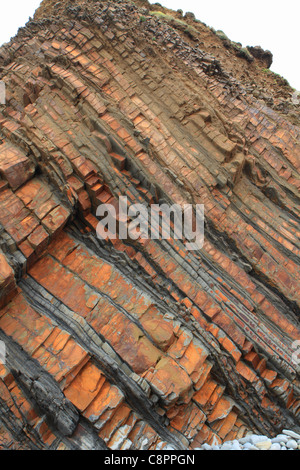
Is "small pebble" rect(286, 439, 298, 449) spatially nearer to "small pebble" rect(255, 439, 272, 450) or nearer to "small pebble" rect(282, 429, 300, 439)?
"small pebble" rect(282, 429, 300, 439)

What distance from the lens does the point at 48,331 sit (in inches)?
379

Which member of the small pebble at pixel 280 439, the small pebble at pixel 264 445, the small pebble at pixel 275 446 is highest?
the small pebble at pixel 280 439

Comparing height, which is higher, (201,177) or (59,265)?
(201,177)

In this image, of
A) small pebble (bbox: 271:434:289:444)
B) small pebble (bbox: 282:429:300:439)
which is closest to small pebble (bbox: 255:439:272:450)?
small pebble (bbox: 271:434:289:444)

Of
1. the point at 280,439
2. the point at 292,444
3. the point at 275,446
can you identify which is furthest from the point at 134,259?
the point at 292,444

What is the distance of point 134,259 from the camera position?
1173cm

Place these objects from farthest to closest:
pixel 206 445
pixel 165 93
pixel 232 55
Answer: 1. pixel 232 55
2. pixel 165 93
3. pixel 206 445

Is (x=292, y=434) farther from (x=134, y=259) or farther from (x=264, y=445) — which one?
(x=134, y=259)

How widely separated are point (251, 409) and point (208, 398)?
1.84 metres

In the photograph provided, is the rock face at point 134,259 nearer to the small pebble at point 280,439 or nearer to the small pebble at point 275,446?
the small pebble at point 280,439

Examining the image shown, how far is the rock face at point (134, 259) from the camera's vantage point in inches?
361

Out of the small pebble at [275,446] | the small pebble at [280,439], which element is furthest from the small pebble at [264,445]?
the small pebble at [280,439]

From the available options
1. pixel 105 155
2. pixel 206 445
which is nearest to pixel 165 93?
pixel 105 155

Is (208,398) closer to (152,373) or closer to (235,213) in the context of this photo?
(152,373)
